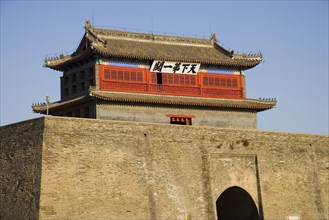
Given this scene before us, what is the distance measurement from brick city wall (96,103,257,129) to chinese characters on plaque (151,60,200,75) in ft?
7.39

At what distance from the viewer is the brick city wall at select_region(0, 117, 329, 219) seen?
125ft

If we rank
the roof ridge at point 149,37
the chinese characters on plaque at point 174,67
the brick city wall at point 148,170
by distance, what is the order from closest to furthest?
1. the brick city wall at point 148,170
2. the chinese characters on plaque at point 174,67
3. the roof ridge at point 149,37

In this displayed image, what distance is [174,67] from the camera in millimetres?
48438

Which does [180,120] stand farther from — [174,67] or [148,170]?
[148,170]

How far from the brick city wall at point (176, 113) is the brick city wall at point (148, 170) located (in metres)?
3.95

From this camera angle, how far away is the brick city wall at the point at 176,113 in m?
45.5

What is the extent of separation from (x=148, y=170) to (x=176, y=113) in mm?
7474

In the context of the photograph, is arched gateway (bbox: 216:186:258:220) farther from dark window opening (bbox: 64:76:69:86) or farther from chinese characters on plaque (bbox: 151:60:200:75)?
dark window opening (bbox: 64:76:69:86)

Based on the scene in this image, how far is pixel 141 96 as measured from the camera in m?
46.4

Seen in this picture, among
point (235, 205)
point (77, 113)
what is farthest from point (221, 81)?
point (77, 113)

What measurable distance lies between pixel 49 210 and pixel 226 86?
16442 mm

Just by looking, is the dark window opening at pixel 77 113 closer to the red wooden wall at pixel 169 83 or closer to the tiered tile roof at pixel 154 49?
the red wooden wall at pixel 169 83

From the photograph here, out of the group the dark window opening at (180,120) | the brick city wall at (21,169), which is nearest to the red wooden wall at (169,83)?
the dark window opening at (180,120)

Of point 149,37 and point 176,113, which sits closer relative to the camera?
point 176,113
